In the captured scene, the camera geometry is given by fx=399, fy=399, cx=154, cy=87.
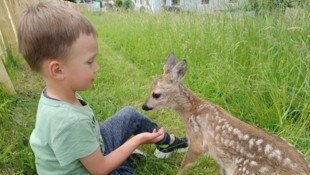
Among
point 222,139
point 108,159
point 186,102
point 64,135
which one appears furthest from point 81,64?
point 186,102

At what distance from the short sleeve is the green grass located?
28.2 inches

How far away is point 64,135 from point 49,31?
468mm

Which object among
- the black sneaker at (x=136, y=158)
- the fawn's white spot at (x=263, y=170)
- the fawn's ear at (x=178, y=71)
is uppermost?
the fawn's ear at (x=178, y=71)

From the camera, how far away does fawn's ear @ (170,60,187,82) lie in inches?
116

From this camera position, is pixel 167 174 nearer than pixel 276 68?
Yes

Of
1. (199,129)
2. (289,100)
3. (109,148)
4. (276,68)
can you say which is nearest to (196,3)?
(276,68)

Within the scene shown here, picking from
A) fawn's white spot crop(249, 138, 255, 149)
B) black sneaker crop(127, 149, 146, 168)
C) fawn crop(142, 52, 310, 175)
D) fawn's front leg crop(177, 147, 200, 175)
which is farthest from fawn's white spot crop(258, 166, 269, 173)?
black sneaker crop(127, 149, 146, 168)

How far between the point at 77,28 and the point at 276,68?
6.67ft

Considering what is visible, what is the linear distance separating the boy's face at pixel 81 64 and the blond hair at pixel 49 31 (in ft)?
0.09

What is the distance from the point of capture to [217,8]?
15.5 feet

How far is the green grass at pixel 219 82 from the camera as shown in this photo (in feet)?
8.89

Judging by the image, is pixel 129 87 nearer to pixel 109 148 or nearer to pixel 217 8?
pixel 217 8

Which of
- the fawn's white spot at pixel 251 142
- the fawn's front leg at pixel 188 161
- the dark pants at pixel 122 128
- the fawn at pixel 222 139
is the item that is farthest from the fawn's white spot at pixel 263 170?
the dark pants at pixel 122 128

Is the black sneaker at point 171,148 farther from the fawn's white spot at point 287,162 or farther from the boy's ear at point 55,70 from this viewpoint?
the boy's ear at point 55,70
